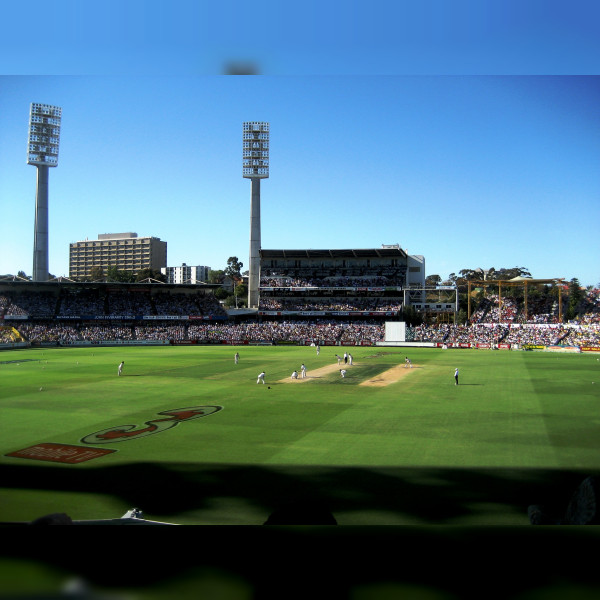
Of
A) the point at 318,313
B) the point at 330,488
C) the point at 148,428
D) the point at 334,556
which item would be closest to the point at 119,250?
the point at 148,428

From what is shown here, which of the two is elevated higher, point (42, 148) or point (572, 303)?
point (42, 148)

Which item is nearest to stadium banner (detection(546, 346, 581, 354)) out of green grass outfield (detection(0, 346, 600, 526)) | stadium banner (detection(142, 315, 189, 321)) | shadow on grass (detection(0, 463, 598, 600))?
green grass outfield (detection(0, 346, 600, 526))

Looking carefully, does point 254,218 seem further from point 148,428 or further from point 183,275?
point 148,428

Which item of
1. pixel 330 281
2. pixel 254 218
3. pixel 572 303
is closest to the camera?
pixel 572 303

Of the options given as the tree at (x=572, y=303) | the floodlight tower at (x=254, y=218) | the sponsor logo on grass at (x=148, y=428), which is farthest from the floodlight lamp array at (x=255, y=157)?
the sponsor logo on grass at (x=148, y=428)

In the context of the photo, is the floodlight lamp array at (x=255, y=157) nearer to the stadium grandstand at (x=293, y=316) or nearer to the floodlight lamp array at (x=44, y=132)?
the stadium grandstand at (x=293, y=316)

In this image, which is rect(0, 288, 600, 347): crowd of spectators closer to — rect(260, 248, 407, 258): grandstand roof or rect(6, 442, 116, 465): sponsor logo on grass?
rect(260, 248, 407, 258): grandstand roof

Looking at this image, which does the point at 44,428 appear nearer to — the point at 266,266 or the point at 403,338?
the point at 403,338
